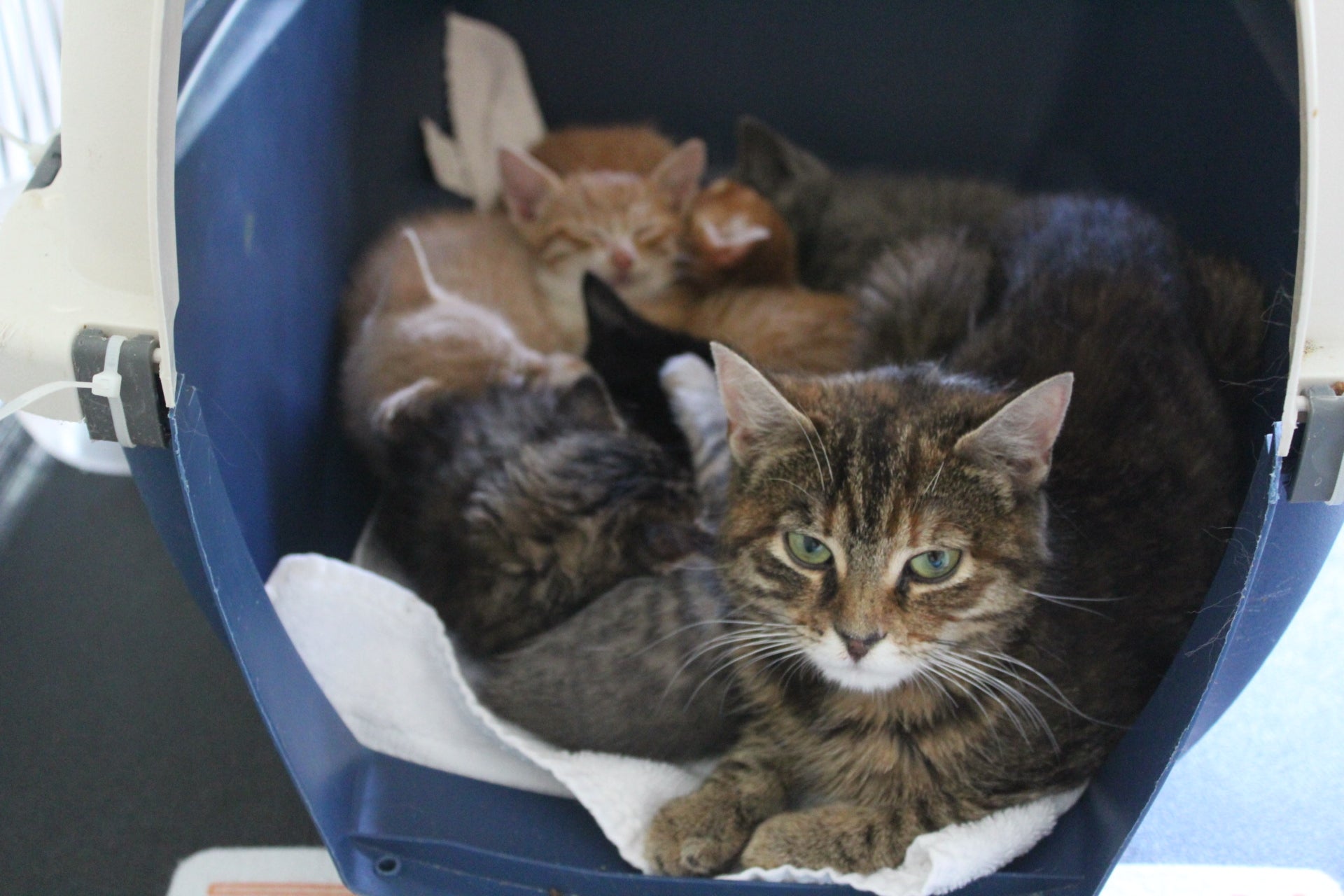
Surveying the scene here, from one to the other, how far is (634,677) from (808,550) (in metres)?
0.32

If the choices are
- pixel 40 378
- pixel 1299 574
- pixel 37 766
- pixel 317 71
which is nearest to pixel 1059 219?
pixel 1299 574

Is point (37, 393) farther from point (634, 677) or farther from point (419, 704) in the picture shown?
point (634, 677)

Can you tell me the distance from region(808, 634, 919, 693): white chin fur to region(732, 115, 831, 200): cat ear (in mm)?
1137

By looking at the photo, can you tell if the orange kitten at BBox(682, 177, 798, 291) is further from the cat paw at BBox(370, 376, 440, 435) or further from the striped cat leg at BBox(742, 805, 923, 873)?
the striped cat leg at BBox(742, 805, 923, 873)

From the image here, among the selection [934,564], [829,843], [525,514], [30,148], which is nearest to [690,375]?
[525,514]

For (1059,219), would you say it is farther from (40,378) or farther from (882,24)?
(40,378)

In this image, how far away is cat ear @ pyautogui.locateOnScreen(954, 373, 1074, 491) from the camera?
1.01 m

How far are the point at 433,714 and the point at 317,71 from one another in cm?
101

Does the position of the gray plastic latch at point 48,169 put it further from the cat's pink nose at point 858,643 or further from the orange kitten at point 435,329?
the cat's pink nose at point 858,643

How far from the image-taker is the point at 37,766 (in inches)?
60.7

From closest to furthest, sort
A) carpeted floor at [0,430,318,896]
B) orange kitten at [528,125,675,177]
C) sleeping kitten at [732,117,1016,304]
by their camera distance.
Result: 1. carpeted floor at [0,430,318,896]
2. sleeping kitten at [732,117,1016,304]
3. orange kitten at [528,125,675,177]

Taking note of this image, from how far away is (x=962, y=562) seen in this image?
109cm

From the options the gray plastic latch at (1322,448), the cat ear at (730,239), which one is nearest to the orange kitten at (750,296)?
the cat ear at (730,239)

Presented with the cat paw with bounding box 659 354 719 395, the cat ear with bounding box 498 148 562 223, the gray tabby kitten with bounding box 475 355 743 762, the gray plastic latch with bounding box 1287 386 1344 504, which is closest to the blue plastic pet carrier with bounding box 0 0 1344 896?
the gray plastic latch with bounding box 1287 386 1344 504
